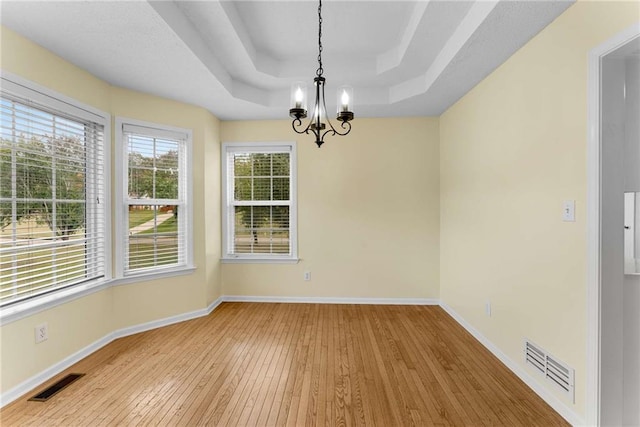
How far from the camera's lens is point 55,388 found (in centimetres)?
212

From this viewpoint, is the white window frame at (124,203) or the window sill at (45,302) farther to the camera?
the white window frame at (124,203)

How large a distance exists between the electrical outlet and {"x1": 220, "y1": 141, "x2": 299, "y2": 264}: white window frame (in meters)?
1.97

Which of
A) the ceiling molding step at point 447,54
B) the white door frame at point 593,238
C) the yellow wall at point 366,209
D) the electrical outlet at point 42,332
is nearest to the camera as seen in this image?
the white door frame at point 593,238

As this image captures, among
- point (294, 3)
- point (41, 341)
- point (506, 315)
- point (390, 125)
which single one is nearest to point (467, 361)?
point (506, 315)

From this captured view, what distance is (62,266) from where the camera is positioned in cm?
245

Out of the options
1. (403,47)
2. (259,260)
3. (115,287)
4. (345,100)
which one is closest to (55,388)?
(115,287)

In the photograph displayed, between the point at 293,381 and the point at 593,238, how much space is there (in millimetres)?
2153

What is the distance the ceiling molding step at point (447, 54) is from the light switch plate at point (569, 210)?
130cm

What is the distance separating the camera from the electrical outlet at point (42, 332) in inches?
85.5

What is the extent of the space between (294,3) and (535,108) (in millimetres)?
1952

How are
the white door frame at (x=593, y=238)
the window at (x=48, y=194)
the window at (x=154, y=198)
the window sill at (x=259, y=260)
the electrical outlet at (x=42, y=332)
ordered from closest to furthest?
the white door frame at (x=593, y=238), the window at (x=48, y=194), the electrical outlet at (x=42, y=332), the window at (x=154, y=198), the window sill at (x=259, y=260)

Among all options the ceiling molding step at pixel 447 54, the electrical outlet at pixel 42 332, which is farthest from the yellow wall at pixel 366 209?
the electrical outlet at pixel 42 332

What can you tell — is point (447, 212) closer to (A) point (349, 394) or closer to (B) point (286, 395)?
(A) point (349, 394)

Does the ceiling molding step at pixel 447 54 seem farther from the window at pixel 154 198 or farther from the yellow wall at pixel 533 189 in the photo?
the window at pixel 154 198
